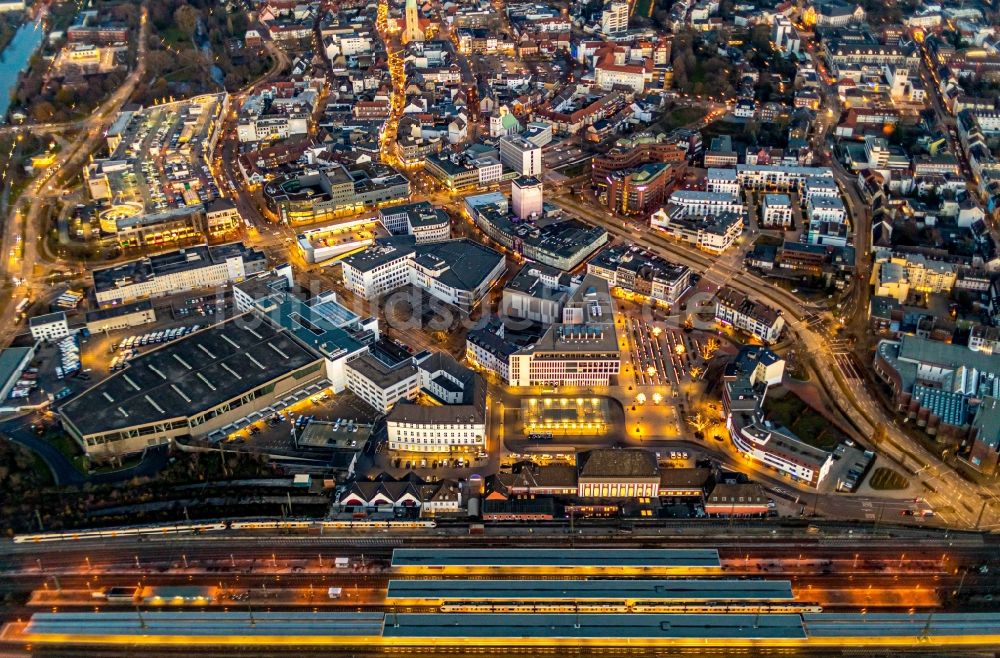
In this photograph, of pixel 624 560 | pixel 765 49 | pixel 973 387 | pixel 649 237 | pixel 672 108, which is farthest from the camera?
pixel 765 49

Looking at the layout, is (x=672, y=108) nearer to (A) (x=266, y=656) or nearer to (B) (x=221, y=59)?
(B) (x=221, y=59)

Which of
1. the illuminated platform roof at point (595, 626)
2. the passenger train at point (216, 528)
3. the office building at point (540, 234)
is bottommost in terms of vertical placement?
the illuminated platform roof at point (595, 626)

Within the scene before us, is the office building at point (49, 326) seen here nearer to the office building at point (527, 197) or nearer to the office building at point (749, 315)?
the office building at point (527, 197)

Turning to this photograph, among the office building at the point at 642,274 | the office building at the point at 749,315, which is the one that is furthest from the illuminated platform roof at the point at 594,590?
the office building at the point at 642,274

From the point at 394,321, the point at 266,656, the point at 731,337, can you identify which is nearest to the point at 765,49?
the point at 731,337

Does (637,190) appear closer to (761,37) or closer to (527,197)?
(527,197)

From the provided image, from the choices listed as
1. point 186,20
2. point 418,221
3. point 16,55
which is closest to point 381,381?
point 418,221
